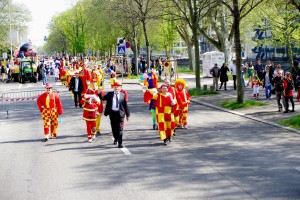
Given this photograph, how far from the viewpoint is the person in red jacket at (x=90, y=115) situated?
611 inches

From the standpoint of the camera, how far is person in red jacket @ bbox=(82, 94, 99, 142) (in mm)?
15516

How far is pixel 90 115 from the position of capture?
15516 mm

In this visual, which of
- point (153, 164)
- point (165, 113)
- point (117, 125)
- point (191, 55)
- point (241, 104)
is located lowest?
point (153, 164)

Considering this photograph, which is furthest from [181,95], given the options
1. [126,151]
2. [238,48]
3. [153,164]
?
[238,48]

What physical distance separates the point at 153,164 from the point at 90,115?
4148 millimetres

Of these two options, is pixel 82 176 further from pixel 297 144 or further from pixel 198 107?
pixel 198 107

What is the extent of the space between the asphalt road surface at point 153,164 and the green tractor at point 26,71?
3023cm

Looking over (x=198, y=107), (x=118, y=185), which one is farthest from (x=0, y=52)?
(x=118, y=185)

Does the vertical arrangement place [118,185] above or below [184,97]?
below

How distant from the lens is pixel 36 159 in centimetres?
1295

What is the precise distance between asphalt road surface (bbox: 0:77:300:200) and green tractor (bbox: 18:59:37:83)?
99.2 ft

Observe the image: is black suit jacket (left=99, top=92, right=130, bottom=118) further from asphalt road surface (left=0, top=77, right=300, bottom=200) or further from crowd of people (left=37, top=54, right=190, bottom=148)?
asphalt road surface (left=0, top=77, right=300, bottom=200)

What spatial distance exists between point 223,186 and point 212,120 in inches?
400

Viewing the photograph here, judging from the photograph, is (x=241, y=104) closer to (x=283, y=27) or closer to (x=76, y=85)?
(x=76, y=85)
